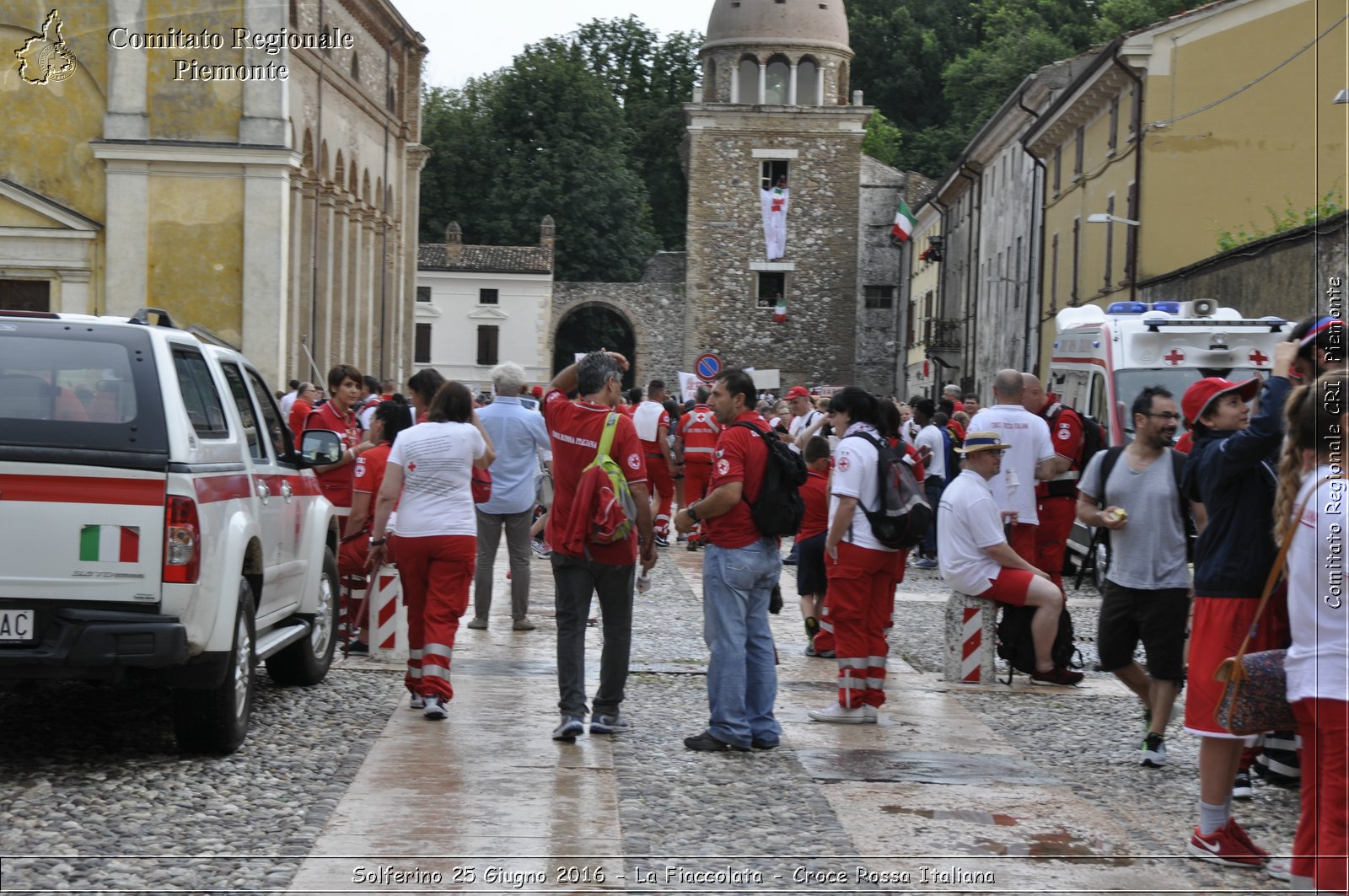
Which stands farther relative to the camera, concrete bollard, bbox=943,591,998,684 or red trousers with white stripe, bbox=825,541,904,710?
concrete bollard, bbox=943,591,998,684

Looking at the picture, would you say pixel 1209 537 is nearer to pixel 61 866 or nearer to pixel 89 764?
pixel 61 866

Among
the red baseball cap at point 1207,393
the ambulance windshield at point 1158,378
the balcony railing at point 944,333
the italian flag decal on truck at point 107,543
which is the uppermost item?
the balcony railing at point 944,333

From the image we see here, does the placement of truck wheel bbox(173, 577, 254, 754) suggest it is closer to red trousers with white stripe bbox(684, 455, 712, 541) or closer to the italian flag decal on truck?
the italian flag decal on truck

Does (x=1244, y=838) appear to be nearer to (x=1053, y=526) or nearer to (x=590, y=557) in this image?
(x=590, y=557)

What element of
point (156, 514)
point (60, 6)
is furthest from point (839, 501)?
point (60, 6)

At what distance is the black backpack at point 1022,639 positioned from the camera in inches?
392

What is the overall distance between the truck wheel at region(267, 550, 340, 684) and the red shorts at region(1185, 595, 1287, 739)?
206 inches

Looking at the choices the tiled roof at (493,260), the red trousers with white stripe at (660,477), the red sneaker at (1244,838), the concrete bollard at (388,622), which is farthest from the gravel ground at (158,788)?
the tiled roof at (493,260)

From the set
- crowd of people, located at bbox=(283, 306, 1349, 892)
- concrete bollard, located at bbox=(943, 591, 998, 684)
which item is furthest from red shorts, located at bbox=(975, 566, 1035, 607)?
concrete bollard, located at bbox=(943, 591, 998, 684)

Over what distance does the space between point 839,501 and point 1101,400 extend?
28.8 feet

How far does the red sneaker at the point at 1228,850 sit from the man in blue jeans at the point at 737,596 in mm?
2583

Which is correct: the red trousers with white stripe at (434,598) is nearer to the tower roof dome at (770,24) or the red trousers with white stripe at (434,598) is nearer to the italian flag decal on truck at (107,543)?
the italian flag decal on truck at (107,543)

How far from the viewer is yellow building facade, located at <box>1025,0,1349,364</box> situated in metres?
26.6

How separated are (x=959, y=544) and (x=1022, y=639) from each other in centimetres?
76
